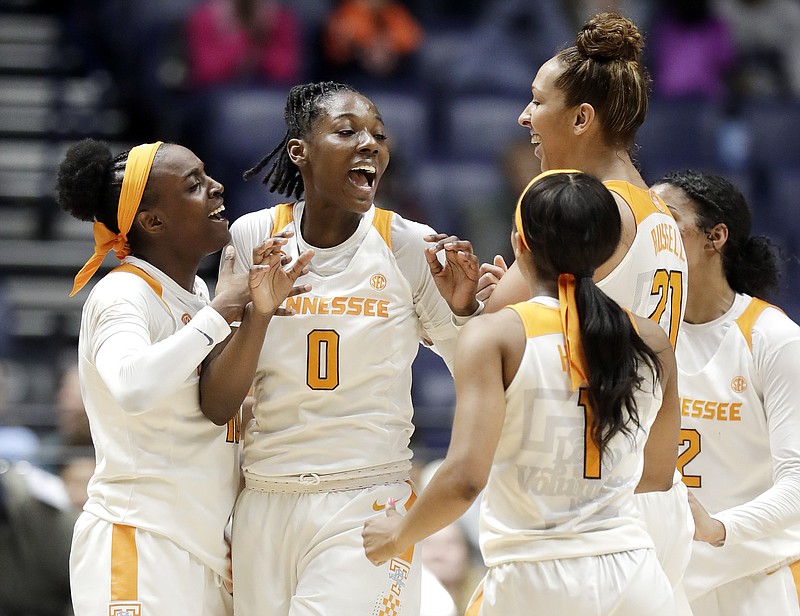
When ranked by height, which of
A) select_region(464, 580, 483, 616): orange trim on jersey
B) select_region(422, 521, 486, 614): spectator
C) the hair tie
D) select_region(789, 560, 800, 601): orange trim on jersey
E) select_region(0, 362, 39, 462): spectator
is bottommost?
select_region(422, 521, 486, 614): spectator

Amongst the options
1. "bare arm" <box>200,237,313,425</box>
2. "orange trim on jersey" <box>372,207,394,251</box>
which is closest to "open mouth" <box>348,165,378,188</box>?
"orange trim on jersey" <box>372,207,394,251</box>

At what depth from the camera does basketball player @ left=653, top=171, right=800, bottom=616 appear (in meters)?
4.05

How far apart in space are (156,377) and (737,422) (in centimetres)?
190

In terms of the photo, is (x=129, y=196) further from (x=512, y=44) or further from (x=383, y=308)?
(x=512, y=44)

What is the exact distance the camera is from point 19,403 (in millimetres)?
7453

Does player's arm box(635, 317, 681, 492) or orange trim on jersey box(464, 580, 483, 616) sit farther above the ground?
player's arm box(635, 317, 681, 492)

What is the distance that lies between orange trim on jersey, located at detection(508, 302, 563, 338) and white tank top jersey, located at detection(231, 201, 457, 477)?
818 millimetres

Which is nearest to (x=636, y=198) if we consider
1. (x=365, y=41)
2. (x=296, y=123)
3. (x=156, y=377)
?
(x=296, y=123)

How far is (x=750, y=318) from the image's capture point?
423 cm

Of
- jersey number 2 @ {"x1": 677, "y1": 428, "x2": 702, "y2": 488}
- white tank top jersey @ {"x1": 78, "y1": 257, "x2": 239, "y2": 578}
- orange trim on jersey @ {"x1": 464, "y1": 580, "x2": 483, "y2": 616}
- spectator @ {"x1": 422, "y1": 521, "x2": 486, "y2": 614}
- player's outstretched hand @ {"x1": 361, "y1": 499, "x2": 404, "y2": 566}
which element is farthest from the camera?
spectator @ {"x1": 422, "y1": 521, "x2": 486, "y2": 614}

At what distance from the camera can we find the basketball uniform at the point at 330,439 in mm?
3719

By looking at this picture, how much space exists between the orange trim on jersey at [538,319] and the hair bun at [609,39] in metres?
0.92

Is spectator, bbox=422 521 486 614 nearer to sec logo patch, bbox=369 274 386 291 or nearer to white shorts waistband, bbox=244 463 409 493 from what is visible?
white shorts waistband, bbox=244 463 409 493

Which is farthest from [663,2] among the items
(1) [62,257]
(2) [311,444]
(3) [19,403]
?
(2) [311,444]
